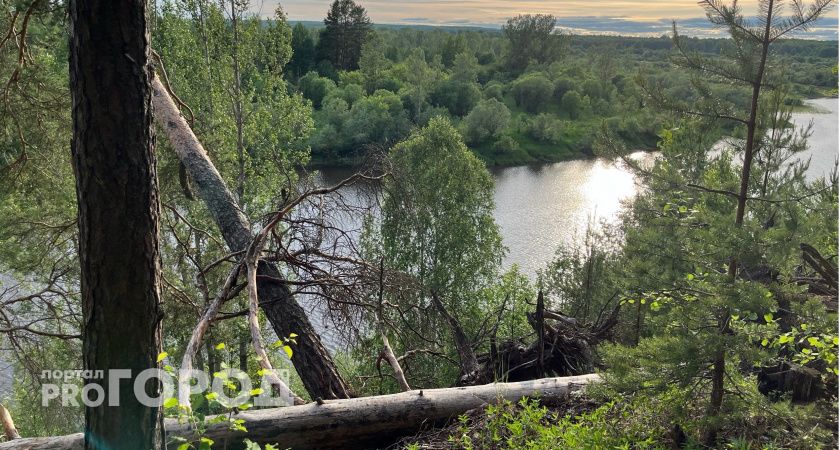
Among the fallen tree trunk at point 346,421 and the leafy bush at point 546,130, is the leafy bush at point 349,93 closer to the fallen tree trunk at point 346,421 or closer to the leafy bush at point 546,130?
the leafy bush at point 546,130

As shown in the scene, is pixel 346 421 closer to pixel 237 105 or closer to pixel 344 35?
pixel 237 105

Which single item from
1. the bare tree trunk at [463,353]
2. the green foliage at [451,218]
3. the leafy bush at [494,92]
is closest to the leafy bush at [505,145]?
the leafy bush at [494,92]

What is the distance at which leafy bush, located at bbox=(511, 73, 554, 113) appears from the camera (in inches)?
2265

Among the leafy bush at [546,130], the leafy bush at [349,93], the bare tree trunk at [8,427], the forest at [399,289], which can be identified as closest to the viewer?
the forest at [399,289]

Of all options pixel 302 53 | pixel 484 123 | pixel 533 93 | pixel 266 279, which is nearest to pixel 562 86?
pixel 533 93

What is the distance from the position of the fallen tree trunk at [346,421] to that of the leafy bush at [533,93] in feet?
178

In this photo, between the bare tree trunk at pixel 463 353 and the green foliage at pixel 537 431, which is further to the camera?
the bare tree trunk at pixel 463 353

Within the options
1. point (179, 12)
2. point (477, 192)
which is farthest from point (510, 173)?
point (179, 12)

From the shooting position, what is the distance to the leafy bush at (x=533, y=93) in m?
57.5

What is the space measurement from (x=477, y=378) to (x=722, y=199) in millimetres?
2507

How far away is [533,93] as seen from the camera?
5778 centimetres

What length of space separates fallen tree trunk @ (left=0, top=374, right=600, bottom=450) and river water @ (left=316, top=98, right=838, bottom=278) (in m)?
15.4

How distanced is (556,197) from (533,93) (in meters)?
29.1

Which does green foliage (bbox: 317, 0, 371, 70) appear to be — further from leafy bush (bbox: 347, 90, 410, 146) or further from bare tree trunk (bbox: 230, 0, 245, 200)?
bare tree trunk (bbox: 230, 0, 245, 200)
